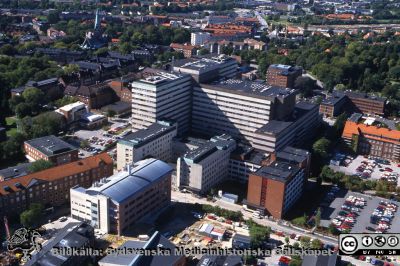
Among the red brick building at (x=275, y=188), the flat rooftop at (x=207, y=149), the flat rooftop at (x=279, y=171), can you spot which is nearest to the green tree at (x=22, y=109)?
the flat rooftop at (x=207, y=149)

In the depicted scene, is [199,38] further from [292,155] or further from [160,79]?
[292,155]

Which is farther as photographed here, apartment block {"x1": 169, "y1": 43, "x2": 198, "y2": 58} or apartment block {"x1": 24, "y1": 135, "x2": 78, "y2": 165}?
apartment block {"x1": 169, "y1": 43, "x2": 198, "y2": 58}

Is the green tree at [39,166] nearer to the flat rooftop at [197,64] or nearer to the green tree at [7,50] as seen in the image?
the flat rooftop at [197,64]

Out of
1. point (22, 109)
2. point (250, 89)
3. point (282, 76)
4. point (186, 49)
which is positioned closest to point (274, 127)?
point (250, 89)

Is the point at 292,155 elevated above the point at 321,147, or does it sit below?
above

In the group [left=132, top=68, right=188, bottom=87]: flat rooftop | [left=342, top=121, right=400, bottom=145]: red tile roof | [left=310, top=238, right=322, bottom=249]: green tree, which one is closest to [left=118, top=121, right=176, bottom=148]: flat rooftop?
[left=132, top=68, right=188, bottom=87]: flat rooftop

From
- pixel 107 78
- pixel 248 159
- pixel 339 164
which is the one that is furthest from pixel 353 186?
pixel 107 78

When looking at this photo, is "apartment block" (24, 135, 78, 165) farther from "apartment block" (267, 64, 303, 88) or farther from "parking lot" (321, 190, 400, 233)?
"apartment block" (267, 64, 303, 88)
